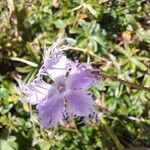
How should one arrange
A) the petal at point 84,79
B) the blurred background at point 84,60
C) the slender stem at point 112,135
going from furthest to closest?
the blurred background at point 84,60 < the slender stem at point 112,135 < the petal at point 84,79

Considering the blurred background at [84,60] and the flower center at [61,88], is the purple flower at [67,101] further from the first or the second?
the blurred background at [84,60]

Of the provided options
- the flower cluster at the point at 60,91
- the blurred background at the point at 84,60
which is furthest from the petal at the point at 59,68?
the blurred background at the point at 84,60

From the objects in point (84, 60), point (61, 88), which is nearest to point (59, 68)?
point (61, 88)

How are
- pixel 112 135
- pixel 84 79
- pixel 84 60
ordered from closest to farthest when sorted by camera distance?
1. pixel 84 79
2. pixel 112 135
3. pixel 84 60

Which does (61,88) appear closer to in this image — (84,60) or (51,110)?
(51,110)

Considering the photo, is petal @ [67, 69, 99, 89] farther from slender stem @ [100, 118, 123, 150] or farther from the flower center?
slender stem @ [100, 118, 123, 150]

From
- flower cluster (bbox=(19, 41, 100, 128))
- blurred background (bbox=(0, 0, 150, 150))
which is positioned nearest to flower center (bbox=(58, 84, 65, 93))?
flower cluster (bbox=(19, 41, 100, 128))

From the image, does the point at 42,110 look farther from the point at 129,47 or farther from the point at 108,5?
the point at 108,5
